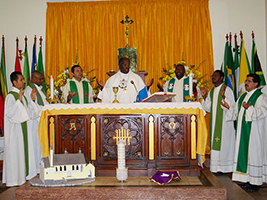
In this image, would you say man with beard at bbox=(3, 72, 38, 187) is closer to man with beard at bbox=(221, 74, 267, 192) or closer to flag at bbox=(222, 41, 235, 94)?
man with beard at bbox=(221, 74, 267, 192)

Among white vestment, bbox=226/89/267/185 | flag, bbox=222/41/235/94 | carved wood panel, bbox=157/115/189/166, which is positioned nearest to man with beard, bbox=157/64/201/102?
flag, bbox=222/41/235/94

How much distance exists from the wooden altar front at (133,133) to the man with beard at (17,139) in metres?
0.80

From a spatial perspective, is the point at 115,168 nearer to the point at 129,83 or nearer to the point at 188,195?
the point at 188,195

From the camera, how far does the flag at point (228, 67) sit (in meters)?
6.91

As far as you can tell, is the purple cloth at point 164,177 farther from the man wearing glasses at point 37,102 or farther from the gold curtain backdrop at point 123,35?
the gold curtain backdrop at point 123,35

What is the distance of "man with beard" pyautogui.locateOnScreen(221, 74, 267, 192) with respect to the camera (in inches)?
191

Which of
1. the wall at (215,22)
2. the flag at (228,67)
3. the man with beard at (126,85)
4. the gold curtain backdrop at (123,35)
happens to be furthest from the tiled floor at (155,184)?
the wall at (215,22)

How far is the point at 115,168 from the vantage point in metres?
4.64

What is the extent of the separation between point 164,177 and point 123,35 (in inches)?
205

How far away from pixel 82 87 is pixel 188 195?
369cm

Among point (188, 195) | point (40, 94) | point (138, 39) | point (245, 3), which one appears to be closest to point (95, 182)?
point (188, 195)

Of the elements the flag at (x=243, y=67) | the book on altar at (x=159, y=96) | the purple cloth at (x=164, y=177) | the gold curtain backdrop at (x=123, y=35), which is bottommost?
the purple cloth at (x=164, y=177)

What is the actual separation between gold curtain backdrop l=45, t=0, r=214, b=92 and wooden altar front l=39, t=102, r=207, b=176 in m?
3.60

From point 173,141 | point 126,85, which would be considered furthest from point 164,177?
point 126,85
